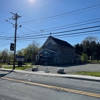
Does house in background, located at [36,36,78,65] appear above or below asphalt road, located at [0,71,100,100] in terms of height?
above

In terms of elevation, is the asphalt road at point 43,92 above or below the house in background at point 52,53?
below

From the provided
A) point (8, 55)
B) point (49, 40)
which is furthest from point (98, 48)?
point (8, 55)

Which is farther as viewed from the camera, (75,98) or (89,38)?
(89,38)

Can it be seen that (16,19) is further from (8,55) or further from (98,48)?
(98,48)

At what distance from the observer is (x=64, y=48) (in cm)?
4703

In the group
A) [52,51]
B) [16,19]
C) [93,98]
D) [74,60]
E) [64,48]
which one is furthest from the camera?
[74,60]

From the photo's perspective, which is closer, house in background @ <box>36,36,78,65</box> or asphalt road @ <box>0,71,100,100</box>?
asphalt road @ <box>0,71,100,100</box>

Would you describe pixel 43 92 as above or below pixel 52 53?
below

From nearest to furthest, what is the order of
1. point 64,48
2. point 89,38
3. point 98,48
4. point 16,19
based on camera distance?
1. point 16,19
2. point 64,48
3. point 98,48
4. point 89,38

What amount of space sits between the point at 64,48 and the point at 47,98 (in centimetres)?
4109

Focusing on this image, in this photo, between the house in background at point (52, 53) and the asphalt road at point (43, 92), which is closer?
the asphalt road at point (43, 92)

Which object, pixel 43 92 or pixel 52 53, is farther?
pixel 52 53

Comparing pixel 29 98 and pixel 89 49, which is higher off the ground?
pixel 89 49

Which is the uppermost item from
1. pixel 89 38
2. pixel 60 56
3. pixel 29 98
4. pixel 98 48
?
pixel 89 38
